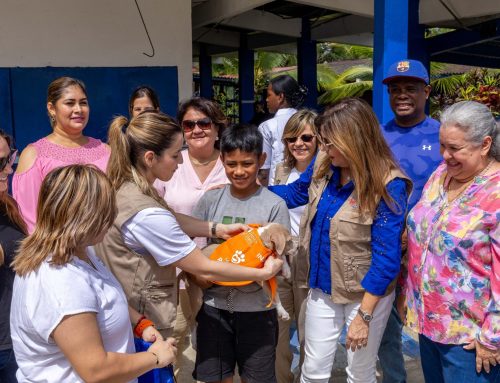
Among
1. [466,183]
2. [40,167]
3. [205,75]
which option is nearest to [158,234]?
[466,183]

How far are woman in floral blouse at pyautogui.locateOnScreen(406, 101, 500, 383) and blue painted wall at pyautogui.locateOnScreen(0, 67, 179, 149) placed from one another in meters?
4.52

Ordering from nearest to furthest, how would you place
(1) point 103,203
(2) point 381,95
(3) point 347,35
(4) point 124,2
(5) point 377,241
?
(1) point 103,203 → (5) point 377,241 → (2) point 381,95 → (4) point 124,2 → (3) point 347,35

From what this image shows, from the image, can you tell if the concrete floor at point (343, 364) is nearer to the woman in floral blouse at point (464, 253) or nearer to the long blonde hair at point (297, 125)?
the long blonde hair at point (297, 125)

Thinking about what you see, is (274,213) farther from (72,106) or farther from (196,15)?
(196,15)

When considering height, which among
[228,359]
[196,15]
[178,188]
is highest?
[196,15]

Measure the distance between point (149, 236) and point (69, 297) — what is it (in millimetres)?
612

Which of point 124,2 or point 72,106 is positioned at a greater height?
point 124,2

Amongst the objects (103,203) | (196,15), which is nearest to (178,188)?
(103,203)

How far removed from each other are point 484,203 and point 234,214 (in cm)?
120

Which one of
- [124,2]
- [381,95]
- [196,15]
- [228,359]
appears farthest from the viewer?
[196,15]

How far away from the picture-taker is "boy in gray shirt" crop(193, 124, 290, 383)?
261 centimetres

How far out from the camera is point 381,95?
4.43 m

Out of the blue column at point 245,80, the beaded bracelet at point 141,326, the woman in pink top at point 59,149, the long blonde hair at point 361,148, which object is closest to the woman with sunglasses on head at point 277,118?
the woman in pink top at point 59,149

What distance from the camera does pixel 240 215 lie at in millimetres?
2715
